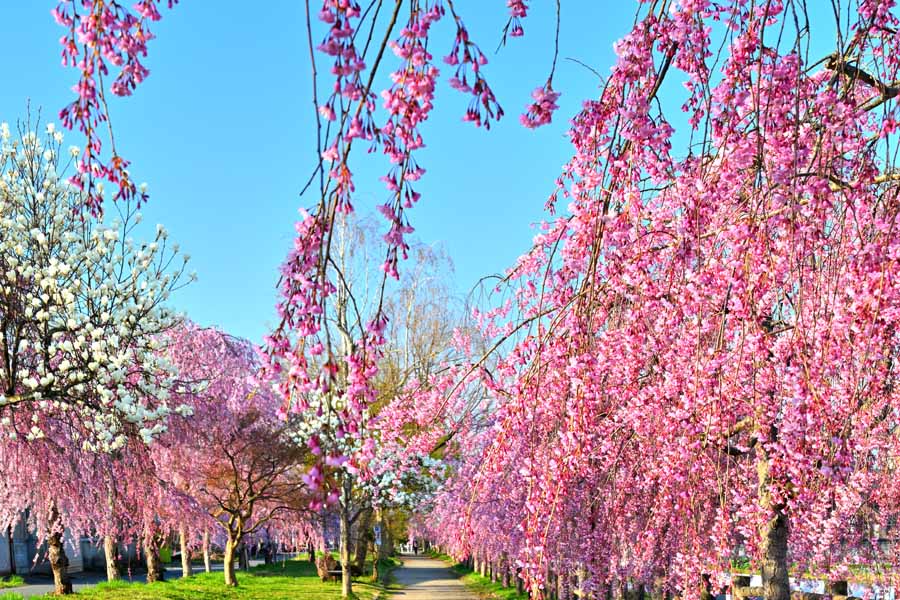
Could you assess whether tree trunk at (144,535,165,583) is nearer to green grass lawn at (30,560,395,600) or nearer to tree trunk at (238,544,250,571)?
green grass lawn at (30,560,395,600)

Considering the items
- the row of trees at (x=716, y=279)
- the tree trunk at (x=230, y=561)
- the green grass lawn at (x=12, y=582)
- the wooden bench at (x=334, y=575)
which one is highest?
the row of trees at (x=716, y=279)

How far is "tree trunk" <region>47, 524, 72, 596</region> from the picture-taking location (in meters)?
14.4

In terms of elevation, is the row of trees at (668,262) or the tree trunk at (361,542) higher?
the row of trees at (668,262)

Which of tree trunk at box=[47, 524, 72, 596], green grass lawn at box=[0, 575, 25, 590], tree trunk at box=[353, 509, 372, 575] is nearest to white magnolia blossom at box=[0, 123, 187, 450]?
tree trunk at box=[47, 524, 72, 596]

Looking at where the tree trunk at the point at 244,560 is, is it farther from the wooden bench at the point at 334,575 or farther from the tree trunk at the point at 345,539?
the tree trunk at the point at 345,539

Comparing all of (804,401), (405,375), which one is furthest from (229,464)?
(804,401)

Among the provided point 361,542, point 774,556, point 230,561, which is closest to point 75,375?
point 774,556

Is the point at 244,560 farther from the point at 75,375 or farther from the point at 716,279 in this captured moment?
the point at 716,279

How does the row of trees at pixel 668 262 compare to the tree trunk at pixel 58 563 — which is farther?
the tree trunk at pixel 58 563

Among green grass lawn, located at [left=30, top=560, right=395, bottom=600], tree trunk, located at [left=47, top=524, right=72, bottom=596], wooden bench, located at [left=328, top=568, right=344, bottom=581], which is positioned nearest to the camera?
tree trunk, located at [left=47, top=524, right=72, bottom=596]

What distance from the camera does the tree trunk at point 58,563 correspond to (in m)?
14.4

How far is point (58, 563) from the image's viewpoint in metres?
14.7

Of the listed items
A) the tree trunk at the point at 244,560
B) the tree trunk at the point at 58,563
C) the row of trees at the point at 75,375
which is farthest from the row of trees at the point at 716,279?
the tree trunk at the point at 244,560

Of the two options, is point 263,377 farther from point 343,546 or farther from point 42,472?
point 343,546
